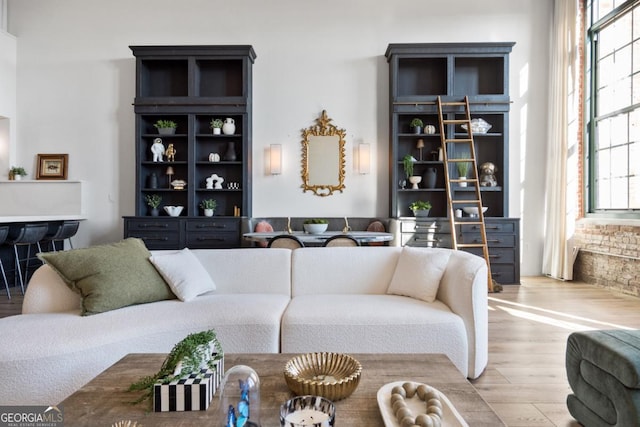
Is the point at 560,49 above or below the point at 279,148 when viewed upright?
above

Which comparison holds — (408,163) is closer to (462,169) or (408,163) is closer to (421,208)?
(421,208)

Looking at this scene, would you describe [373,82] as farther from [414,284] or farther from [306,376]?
[306,376]

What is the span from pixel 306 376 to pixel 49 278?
1889mm

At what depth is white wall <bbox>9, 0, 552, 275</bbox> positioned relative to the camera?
5.86m

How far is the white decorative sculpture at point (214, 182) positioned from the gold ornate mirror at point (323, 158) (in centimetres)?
122

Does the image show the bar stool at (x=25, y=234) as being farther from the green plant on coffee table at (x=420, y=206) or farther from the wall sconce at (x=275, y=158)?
the green plant on coffee table at (x=420, y=206)

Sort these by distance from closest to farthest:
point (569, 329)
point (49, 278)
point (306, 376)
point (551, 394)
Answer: point (306, 376) < point (551, 394) < point (49, 278) < point (569, 329)

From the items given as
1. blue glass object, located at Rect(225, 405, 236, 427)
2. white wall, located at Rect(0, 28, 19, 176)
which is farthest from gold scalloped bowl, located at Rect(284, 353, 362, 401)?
white wall, located at Rect(0, 28, 19, 176)

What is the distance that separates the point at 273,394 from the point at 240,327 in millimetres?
905

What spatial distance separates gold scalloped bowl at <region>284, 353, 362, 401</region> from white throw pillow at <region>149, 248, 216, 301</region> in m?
1.29

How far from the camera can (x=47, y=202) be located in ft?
19.0

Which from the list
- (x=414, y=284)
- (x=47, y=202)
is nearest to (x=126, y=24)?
(x=47, y=202)

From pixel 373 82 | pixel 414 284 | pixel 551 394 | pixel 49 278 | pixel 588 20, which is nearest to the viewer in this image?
pixel 551 394

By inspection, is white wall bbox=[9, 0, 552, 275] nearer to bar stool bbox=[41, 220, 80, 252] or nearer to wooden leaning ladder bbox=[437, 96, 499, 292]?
bar stool bbox=[41, 220, 80, 252]
